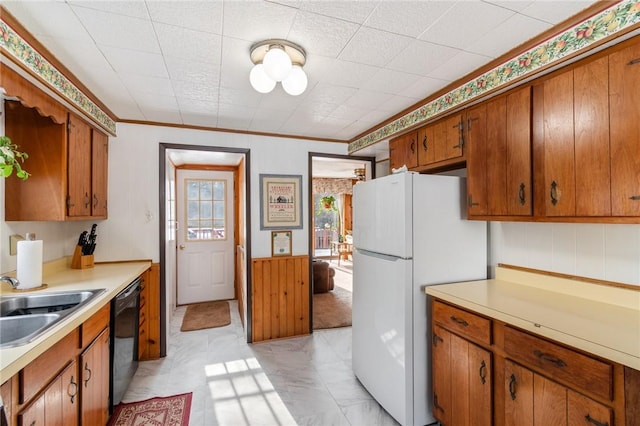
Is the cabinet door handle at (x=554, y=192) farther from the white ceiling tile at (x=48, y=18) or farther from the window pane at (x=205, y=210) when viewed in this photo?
the window pane at (x=205, y=210)

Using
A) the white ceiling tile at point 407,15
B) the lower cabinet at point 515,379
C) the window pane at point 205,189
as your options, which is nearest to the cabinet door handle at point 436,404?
the lower cabinet at point 515,379

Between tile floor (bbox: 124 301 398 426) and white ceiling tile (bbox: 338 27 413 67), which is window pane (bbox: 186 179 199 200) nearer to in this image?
A: tile floor (bbox: 124 301 398 426)

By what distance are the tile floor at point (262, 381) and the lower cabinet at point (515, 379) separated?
1.91 ft

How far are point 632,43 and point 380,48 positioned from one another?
1.09m

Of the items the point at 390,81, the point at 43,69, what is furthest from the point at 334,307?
the point at 43,69

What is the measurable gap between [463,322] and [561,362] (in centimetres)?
51

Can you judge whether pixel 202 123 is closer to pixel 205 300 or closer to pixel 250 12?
pixel 250 12

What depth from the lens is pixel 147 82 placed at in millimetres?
2062

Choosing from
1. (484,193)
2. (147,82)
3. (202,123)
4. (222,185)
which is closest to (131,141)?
(202,123)

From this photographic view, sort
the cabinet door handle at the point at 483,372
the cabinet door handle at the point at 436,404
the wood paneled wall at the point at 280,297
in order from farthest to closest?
the wood paneled wall at the point at 280,297
the cabinet door handle at the point at 436,404
the cabinet door handle at the point at 483,372

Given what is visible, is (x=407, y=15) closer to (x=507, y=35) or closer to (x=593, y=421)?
(x=507, y=35)

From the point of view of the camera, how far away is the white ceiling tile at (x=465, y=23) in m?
1.33

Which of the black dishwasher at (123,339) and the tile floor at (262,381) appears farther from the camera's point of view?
the tile floor at (262,381)

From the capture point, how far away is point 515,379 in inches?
57.1
